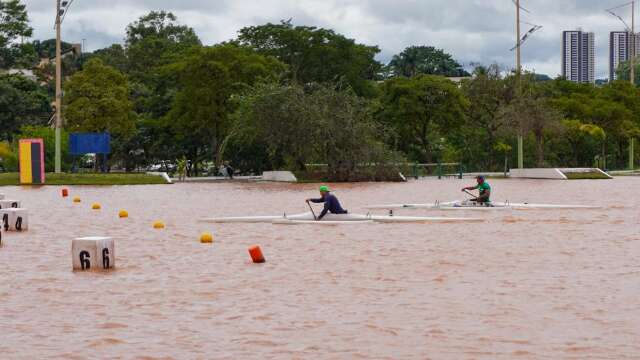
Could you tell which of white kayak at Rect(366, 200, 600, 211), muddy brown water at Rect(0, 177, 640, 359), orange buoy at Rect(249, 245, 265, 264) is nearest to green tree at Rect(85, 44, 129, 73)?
white kayak at Rect(366, 200, 600, 211)

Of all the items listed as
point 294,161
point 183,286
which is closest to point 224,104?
point 294,161

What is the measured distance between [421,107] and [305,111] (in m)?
18.8

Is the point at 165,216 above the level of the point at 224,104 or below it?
below

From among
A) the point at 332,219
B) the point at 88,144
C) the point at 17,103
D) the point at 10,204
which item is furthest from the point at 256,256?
the point at 17,103

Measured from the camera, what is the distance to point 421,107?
270 ft

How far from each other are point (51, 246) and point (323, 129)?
143 feet

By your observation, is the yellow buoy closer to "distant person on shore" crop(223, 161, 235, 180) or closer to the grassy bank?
the grassy bank

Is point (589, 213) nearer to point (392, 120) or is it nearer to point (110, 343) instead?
point (110, 343)

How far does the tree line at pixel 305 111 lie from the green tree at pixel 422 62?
6048 cm

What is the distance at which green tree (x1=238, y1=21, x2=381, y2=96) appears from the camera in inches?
3558

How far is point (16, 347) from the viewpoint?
36.7 feet

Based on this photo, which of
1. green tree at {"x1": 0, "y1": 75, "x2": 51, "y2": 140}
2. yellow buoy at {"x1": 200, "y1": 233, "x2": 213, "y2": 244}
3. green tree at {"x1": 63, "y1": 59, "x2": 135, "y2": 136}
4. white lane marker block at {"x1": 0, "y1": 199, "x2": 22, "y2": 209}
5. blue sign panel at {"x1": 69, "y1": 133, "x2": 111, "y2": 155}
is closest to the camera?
yellow buoy at {"x1": 200, "y1": 233, "x2": 213, "y2": 244}

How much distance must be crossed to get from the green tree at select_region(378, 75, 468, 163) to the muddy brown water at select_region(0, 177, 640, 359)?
55164mm

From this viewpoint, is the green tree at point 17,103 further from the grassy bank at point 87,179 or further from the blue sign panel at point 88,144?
the grassy bank at point 87,179
